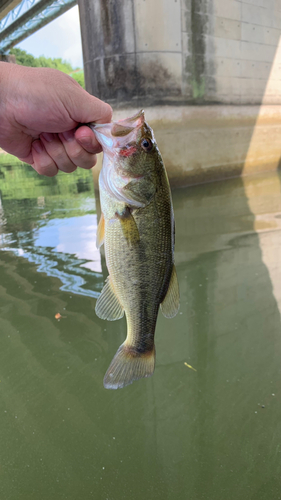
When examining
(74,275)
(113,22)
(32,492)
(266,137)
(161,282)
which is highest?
(113,22)

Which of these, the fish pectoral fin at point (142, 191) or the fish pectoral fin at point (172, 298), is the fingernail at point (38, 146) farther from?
the fish pectoral fin at point (172, 298)

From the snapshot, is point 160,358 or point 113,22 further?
point 113,22

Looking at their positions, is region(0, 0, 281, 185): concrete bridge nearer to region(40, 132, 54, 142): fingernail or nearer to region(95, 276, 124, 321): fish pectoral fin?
region(40, 132, 54, 142): fingernail

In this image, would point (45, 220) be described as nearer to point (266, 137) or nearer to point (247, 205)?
point (247, 205)

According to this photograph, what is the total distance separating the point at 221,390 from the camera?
99.2 inches

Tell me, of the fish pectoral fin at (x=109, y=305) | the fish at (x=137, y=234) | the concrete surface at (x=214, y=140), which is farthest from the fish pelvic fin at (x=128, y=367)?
the concrete surface at (x=214, y=140)

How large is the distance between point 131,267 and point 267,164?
11699mm

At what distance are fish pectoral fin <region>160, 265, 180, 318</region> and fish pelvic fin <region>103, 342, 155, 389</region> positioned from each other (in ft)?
0.70

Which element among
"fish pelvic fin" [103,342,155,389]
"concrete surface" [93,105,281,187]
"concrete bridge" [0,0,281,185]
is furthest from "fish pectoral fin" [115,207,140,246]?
"concrete bridge" [0,0,281,185]

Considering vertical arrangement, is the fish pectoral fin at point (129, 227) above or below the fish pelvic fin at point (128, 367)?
above

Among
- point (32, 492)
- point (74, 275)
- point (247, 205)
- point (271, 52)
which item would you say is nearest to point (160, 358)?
point (32, 492)

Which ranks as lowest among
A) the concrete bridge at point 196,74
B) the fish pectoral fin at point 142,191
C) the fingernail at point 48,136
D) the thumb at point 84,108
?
the fish pectoral fin at point 142,191

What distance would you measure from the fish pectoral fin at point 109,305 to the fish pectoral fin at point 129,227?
27 cm

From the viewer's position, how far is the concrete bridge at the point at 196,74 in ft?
27.1
